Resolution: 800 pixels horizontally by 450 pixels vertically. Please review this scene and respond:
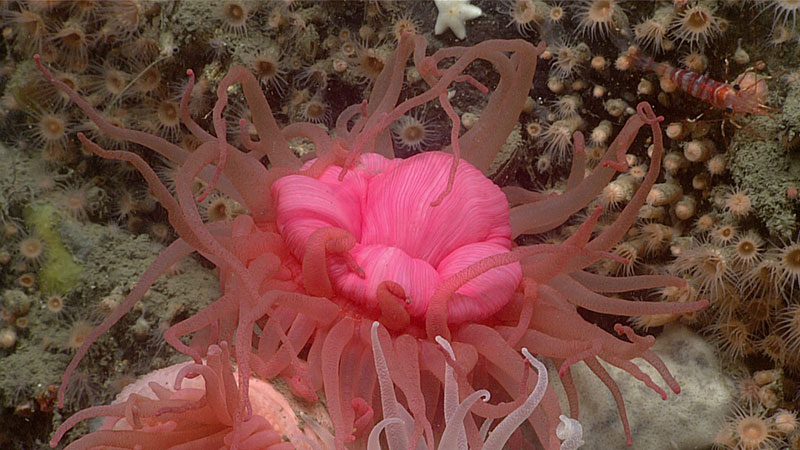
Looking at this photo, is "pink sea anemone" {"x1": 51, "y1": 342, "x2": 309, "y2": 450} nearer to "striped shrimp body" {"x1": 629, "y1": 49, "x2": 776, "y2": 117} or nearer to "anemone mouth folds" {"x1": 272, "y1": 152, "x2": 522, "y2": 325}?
"anemone mouth folds" {"x1": 272, "y1": 152, "x2": 522, "y2": 325}

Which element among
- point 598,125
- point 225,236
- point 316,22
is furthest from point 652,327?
point 316,22

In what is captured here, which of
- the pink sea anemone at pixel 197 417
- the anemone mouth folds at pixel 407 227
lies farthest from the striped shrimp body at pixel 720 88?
the pink sea anemone at pixel 197 417

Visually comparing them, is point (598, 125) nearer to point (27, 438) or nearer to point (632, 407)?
point (632, 407)

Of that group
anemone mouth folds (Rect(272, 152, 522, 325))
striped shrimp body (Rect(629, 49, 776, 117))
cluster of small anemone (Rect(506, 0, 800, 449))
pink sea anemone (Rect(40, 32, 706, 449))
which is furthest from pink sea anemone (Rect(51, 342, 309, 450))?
striped shrimp body (Rect(629, 49, 776, 117))

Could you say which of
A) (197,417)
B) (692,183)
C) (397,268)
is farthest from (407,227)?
(692,183)

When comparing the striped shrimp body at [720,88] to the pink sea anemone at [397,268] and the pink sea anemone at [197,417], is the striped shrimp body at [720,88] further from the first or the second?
the pink sea anemone at [197,417]
